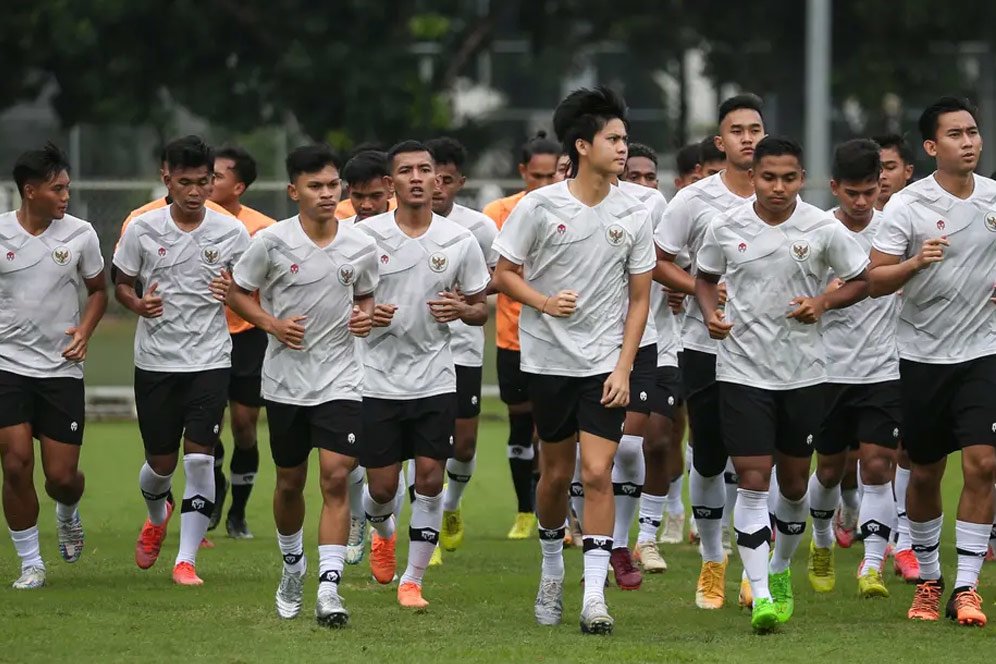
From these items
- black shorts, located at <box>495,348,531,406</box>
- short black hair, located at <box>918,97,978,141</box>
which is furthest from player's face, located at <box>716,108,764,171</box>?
black shorts, located at <box>495,348,531,406</box>

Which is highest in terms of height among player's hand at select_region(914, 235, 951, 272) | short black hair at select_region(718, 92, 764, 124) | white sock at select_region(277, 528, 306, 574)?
short black hair at select_region(718, 92, 764, 124)

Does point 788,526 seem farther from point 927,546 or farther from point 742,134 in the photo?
point 742,134

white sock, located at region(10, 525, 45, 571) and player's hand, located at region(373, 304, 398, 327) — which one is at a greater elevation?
player's hand, located at region(373, 304, 398, 327)

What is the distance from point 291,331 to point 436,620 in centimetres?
149

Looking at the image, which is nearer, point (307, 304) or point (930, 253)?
point (930, 253)

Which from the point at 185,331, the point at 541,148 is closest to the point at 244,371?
the point at 185,331

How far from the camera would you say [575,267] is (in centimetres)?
874

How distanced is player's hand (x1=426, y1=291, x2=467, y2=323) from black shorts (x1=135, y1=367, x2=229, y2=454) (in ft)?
5.30

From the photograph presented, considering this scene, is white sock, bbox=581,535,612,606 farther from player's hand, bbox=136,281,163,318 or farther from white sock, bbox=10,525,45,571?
white sock, bbox=10,525,45,571

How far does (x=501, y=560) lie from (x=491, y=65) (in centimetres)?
2787

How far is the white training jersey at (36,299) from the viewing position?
32.9ft

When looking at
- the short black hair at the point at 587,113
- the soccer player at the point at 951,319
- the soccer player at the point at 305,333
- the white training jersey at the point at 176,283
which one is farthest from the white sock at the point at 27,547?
the soccer player at the point at 951,319

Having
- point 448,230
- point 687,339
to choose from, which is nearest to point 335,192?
point 448,230

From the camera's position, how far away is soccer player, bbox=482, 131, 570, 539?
40.7ft
